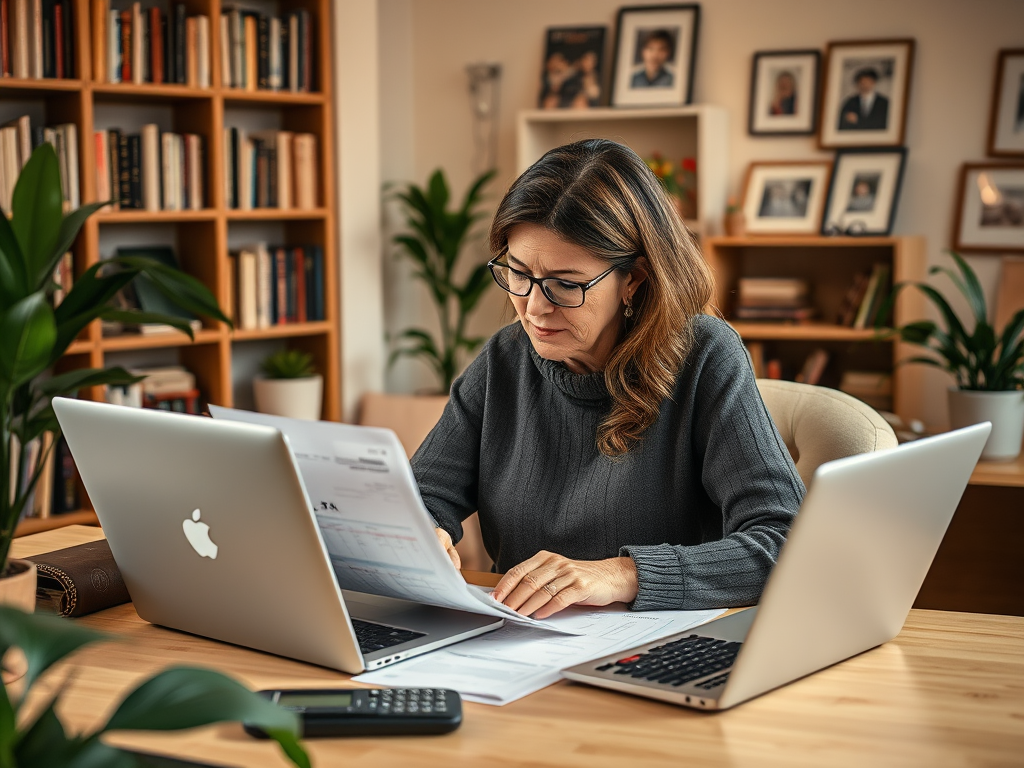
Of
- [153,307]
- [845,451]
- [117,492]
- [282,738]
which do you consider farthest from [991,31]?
[282,738]

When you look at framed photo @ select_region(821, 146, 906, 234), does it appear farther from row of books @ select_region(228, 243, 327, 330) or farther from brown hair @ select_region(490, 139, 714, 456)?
brown hair @ select_region(490, 139, 714, 456)

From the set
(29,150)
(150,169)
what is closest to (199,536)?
(29,150)

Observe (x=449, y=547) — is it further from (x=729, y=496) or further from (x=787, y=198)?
(x=787, y=198)

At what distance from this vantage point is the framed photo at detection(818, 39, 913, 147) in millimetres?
3918

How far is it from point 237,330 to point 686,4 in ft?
6.57

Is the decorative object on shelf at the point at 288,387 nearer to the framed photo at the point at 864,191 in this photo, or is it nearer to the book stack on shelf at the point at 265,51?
the book stack on shelf at the point at 265,51

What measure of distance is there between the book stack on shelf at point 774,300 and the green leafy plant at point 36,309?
281 centimetres

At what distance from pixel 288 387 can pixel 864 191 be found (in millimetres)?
2088

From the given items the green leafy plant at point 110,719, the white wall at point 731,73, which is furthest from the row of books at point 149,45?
the green leafy plant at point 110,719

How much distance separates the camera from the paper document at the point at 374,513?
3.62ft

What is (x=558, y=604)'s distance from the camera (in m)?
1.35

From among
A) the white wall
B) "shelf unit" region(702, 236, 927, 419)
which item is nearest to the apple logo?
"shelf unit" region(702, 236, 927, 419)

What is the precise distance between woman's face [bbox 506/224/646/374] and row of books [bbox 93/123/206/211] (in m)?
2.12

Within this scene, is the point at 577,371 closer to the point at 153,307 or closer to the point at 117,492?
the point at 117,492
